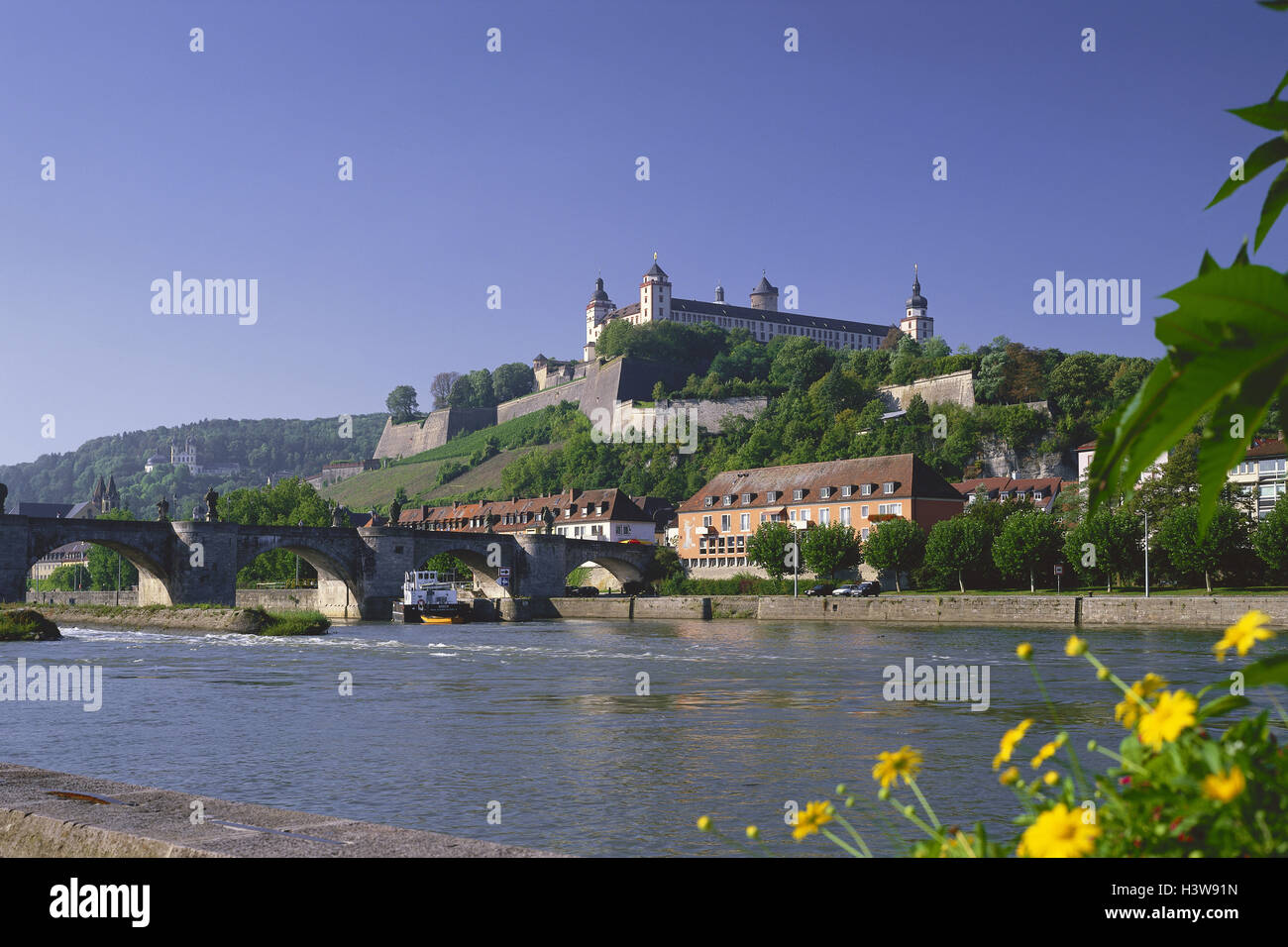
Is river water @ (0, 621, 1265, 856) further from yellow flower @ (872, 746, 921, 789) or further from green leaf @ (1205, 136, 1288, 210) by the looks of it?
green leaf @ (1205, 136, 1288, 210)

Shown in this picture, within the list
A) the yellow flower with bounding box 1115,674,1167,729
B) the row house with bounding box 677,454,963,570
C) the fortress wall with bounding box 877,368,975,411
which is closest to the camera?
the yellow flower with bounding box 1115,674,1167,729

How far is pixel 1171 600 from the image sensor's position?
4403cm

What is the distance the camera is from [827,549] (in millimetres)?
66812

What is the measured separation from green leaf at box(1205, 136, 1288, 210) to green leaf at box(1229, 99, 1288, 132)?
0.02 m

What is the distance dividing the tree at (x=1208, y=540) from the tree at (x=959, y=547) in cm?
927

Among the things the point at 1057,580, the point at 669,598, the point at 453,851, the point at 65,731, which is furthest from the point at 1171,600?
the point at 453,851

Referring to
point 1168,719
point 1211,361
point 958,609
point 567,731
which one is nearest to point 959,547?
point 958,609

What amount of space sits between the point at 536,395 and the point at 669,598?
84.3m

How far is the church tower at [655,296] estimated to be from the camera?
155 metres

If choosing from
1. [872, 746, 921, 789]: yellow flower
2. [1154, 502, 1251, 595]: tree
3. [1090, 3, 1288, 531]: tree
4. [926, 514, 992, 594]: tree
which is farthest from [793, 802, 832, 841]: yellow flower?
[926, 514, 992, 594]: tree

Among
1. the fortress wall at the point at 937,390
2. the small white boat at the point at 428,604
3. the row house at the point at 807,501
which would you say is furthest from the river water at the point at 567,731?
the fortress wall at the point at 937,390

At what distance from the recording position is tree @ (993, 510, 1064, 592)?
57.1 meters

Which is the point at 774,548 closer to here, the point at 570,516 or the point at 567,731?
the point at 570,516
